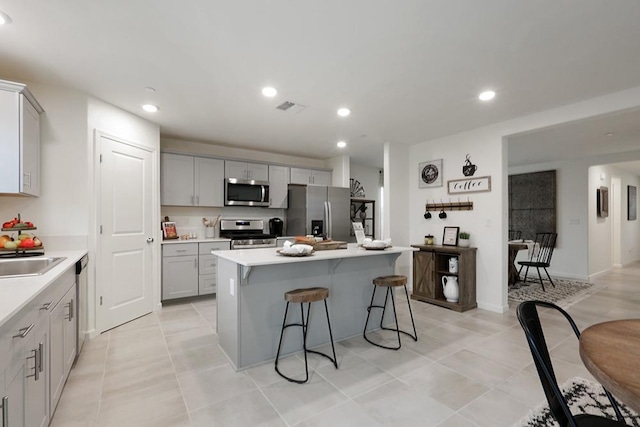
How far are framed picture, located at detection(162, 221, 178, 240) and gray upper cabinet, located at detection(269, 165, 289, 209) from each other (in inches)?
62.9

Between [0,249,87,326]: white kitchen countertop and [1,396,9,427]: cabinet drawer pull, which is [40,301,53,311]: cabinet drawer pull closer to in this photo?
[0,249,87,326]: white kitchen countertop

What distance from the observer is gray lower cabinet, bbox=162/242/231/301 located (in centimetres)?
411

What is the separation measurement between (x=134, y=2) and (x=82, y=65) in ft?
3.72

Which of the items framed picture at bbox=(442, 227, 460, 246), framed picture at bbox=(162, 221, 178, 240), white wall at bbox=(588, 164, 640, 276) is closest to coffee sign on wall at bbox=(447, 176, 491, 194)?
framed picture at bbox=(442, 227, 460, 246)

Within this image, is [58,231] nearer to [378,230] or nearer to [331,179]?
[331,179]

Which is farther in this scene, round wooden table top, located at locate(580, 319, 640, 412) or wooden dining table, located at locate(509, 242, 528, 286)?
wooden dining table, located at locate(509, 242, 528, 286)

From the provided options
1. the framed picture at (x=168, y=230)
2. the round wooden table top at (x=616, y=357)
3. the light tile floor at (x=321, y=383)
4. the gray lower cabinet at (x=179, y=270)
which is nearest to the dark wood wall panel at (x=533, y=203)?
the light tile floor at (x=321, y=383)

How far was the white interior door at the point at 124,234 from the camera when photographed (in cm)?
322

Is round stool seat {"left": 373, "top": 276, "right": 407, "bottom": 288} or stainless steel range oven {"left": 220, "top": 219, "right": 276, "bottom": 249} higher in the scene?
stainless steel range oven {"left": 220, "top": 219, "right": 276, "bottom": 249}

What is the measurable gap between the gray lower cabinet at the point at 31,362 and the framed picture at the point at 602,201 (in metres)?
8.50

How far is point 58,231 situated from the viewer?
290 cm

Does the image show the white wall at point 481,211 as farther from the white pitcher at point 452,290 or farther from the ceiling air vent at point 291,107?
the ceiling air vent at point 291,107

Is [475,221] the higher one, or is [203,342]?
[475,221]

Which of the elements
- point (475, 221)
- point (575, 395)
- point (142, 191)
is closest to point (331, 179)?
point (475, 221)
